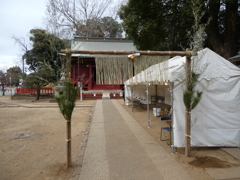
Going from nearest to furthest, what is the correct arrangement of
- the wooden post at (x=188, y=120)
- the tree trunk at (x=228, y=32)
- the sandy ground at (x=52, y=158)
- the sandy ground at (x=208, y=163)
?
1. the sandy ground at (x=208, y=163)
2. the sandy ground at (x=52, y=158)
3. the wooden post at (x=188, y=120)
4. the tree trunk at (x=228, y=32)

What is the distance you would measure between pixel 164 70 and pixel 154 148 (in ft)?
7.60

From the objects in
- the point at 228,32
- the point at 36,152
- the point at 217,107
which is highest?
the point at 228,32

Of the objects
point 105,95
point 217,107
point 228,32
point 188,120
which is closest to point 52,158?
point 188,120

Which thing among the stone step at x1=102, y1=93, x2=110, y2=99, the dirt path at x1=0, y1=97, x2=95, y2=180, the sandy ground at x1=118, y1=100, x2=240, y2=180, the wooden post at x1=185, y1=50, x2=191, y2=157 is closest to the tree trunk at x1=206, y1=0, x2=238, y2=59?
the wooden post at x1=185, y1=50, x2=191, y2=157

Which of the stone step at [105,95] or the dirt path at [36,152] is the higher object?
the stone step at [105,95]

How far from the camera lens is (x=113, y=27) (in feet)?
105

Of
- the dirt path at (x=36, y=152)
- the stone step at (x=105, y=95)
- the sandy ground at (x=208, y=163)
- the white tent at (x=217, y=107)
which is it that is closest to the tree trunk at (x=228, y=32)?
the white tent at (x=217, y=107)

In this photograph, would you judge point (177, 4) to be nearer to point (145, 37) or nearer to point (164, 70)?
point (145, 37)

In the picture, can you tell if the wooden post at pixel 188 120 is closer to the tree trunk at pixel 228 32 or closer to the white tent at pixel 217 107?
the white tent at pixel 217 107

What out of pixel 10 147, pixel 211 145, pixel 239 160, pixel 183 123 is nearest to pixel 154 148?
pixel 183 123

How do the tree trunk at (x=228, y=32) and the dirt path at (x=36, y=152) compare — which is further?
the tree trunk at (x=228, y=32)

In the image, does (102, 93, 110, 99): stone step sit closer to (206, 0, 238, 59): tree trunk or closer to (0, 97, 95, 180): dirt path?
(0, 97, 95, 180): dirt path

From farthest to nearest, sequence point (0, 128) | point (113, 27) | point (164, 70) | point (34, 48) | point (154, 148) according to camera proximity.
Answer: point (113, 27), point (34, 48), point (0, 128), point (164, 70), point (154, 148)

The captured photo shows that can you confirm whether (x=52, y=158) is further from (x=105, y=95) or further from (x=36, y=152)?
(x=105, y=95)
